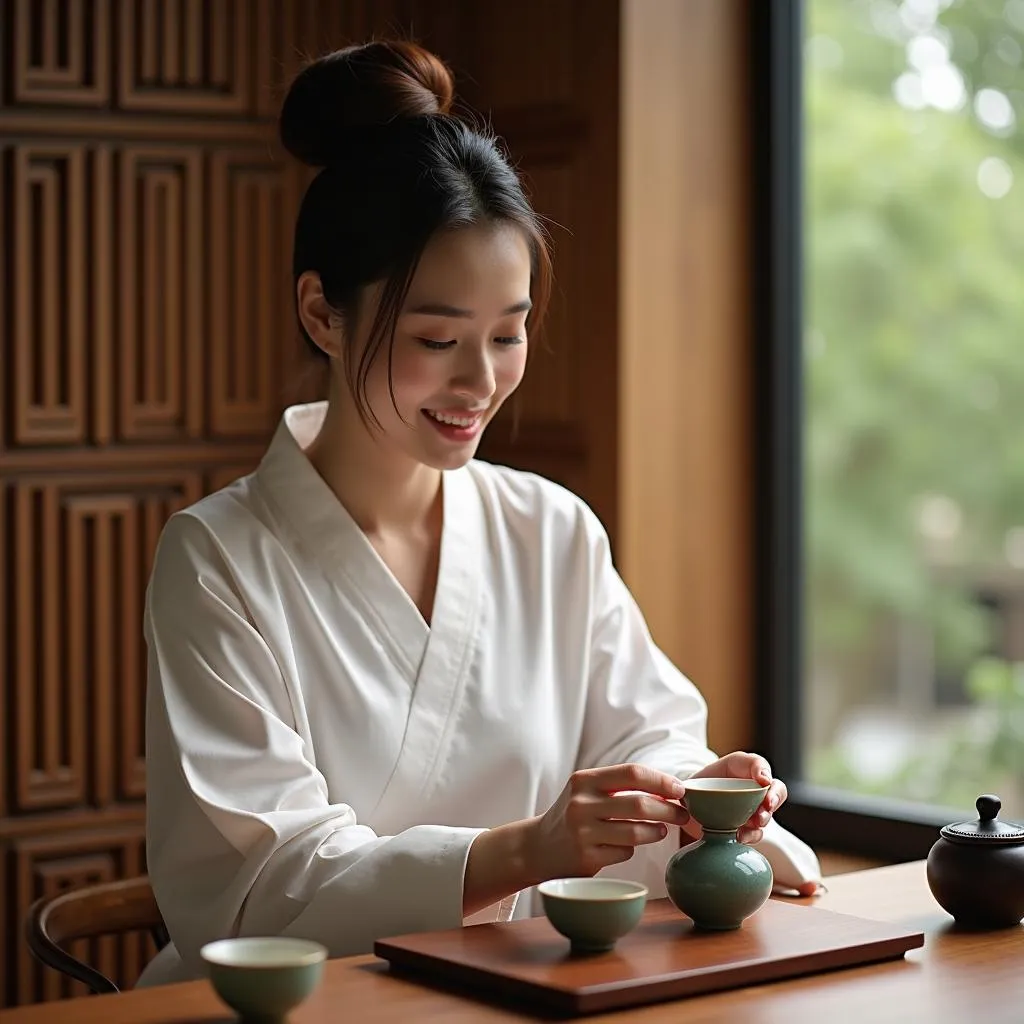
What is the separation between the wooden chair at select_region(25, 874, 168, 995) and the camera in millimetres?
1943

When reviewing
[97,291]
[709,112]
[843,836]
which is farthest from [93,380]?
[843,836]

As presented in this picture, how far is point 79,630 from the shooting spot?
3.19 meters

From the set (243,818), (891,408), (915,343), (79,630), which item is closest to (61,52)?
(79,630)

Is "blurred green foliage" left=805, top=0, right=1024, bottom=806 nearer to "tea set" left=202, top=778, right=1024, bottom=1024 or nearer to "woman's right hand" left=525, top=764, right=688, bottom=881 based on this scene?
"tea set" left=202, top=778, right=1024, bottom=1024

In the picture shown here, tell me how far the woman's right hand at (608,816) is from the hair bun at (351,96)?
90 cm

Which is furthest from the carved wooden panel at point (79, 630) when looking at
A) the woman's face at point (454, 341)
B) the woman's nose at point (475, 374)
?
the woman's nose at point (475, 374)

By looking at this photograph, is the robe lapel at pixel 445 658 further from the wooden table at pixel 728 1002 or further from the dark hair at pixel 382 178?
the wooden table at pixel 728 1002

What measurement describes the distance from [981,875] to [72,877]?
200 cm

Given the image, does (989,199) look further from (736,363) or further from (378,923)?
(378,923)

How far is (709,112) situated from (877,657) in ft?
9.20

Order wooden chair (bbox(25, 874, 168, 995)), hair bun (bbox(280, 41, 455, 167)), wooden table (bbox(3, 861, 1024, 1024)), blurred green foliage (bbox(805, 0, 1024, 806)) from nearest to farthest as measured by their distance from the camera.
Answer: wooden table (bbox(3, 861, 1024, 1024)) < wooden chair (bbox(25, 874, 168, 995)) < hair bun (bbox(280, 41, 455, 167)) < blurred green foliage (bbox(805, 0, 1024, 806))

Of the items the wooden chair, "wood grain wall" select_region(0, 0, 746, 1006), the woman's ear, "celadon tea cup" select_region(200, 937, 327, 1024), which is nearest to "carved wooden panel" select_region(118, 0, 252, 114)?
"wood grain wall" select_region(0, 0, 746, 1006)

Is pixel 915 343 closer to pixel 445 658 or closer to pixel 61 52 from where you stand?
pixel 61 52

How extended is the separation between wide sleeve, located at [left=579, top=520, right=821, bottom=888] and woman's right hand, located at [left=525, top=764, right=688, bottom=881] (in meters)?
0.42
